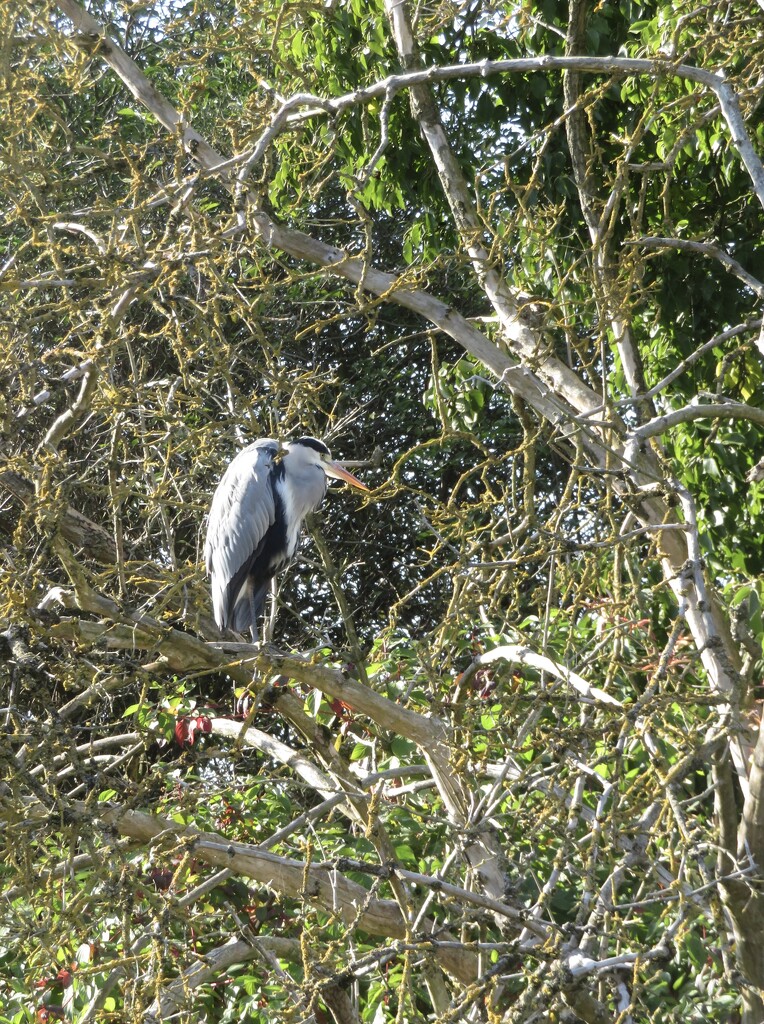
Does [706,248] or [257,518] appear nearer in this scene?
[706,248]

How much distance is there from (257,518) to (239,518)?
0.09 m

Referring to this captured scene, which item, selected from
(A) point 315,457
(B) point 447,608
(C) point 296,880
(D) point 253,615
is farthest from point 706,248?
(D) point 253,615

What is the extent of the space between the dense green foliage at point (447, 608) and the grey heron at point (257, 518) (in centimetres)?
45

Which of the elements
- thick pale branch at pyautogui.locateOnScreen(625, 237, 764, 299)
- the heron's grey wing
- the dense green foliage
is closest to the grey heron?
the heron's grey wing

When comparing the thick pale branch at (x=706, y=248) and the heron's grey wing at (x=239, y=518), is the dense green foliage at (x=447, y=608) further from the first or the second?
the heron's grey wing at (x=239, y=518)

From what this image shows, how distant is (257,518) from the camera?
513 centimetres

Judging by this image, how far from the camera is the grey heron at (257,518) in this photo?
16.3 feet

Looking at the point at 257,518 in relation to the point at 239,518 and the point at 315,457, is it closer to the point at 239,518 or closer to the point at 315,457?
the point at 239,518

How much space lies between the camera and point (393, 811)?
3.72 meters

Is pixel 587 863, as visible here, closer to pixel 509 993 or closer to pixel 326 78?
pixel 509 993

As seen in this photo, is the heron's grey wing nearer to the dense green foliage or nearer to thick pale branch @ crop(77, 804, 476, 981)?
the dense green foliage

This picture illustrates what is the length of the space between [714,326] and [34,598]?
10.00ft

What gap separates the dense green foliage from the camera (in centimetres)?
230

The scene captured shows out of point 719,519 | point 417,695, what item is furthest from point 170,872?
point 719,519
